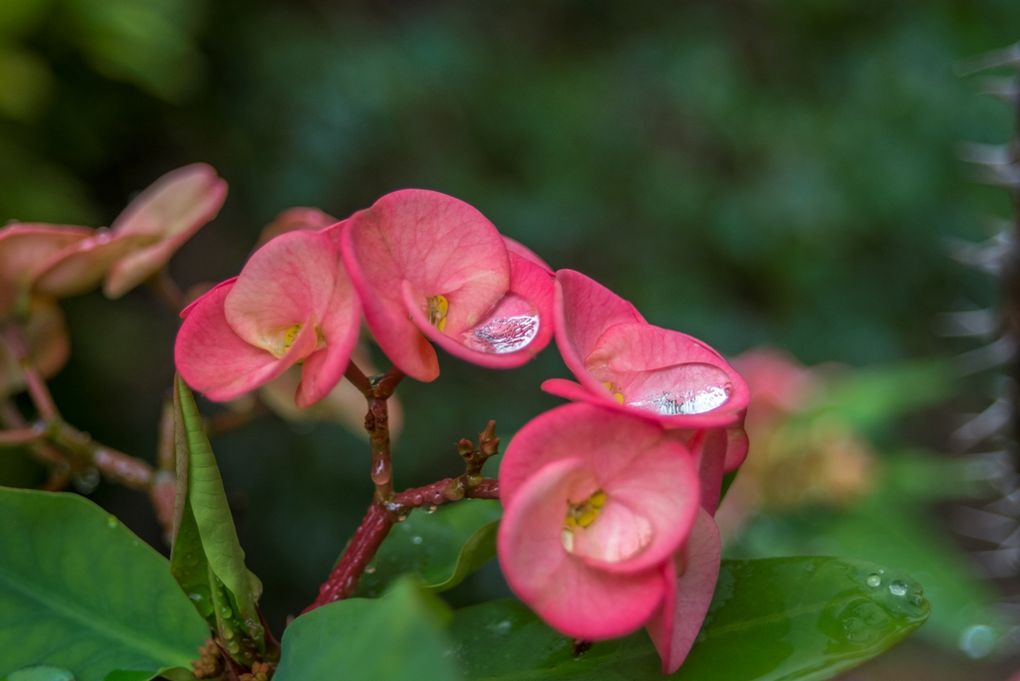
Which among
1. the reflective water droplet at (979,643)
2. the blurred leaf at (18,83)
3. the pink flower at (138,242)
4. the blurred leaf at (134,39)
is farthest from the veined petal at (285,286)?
the blurred leaf at (134,39)

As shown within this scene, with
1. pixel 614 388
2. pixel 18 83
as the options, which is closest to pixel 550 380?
pixel 614 388

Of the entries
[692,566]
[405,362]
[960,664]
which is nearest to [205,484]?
[405,362]

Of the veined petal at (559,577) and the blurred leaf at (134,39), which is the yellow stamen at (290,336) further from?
the blurred leaf at (134,39)

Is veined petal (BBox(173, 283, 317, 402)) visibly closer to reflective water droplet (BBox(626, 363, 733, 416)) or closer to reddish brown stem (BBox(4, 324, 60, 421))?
reflective water droplet (BBox(626, 363, 733, 416))

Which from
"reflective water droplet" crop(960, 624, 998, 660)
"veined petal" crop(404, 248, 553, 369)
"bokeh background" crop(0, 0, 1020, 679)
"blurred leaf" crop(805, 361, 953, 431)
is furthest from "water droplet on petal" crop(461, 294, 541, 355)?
"bokeh background" crop(0, 0, 1020, 679)

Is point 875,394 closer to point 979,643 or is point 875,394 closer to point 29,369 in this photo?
point 979,643

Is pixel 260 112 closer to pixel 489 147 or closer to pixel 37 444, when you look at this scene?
pixel 489 147

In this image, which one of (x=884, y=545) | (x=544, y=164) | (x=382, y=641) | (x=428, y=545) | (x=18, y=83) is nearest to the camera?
(x=382, y=641)
